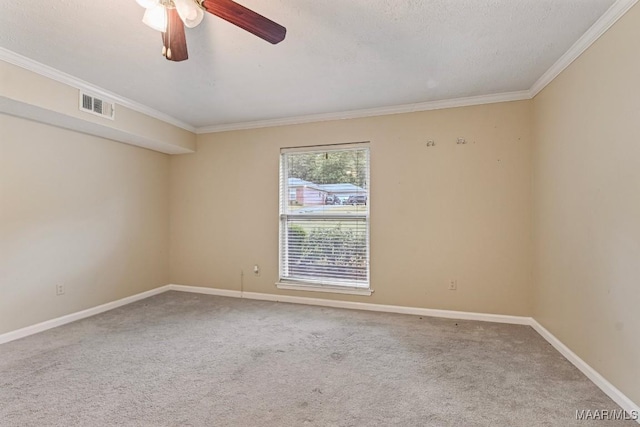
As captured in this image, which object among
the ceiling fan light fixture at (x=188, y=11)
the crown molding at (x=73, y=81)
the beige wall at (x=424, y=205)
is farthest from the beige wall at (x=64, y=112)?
the ceiling fan light fixture at (x=188, y=11)

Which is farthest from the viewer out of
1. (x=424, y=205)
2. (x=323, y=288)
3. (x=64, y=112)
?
(x=323, y=288)

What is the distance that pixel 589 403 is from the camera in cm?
197

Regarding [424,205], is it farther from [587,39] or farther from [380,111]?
[587,39]

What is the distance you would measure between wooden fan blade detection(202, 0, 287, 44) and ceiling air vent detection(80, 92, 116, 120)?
238 cm

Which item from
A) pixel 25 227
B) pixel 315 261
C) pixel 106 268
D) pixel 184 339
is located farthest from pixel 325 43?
pixel 106 268

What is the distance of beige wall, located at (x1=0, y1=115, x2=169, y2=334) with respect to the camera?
9.77 feet

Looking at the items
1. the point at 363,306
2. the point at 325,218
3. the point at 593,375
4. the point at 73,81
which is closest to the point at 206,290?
the point at 325,218

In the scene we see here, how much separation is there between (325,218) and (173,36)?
273 centimetres

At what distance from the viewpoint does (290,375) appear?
2.32 meters

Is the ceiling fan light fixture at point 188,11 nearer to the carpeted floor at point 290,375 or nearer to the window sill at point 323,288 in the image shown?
the carpeted floor at point 290,375

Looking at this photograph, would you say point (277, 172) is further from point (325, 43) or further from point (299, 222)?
point (325, 43)

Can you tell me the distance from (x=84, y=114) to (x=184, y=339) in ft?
7.97

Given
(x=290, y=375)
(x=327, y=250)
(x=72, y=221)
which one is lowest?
(x=290, y=375)

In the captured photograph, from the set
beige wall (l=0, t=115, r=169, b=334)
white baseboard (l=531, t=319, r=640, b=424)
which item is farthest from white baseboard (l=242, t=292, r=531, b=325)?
beige wall (l=0, t=115, r=169, b=334)
